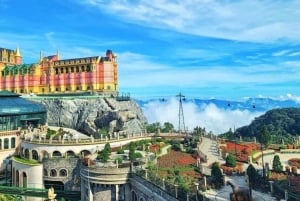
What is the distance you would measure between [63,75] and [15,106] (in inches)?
1022

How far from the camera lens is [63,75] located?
346ft

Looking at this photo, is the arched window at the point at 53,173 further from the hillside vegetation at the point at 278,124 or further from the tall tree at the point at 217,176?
the hillside vegetation at the point at 278,124

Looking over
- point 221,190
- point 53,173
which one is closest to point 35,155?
point 53,173

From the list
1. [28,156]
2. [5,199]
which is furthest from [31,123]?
[5,199]

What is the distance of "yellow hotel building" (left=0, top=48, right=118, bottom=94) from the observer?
332ft

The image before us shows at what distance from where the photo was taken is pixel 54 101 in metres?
Answer: 93.5

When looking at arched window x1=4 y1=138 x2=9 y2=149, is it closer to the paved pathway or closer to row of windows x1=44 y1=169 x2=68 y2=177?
row of windows x1=44 y1=169 x2=68 y2=177

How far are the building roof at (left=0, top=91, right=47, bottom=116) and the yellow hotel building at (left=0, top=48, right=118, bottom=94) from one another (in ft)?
53.9

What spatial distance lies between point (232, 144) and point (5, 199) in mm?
40543

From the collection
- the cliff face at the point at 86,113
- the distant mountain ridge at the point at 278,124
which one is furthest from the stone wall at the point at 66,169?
the distant mountain ridge at the point at 278,124

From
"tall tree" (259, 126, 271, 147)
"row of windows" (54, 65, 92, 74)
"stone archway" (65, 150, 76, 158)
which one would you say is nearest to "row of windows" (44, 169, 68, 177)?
"stone archway" (65, 150, 76, 158)

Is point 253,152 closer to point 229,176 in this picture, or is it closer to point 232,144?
point 232,144

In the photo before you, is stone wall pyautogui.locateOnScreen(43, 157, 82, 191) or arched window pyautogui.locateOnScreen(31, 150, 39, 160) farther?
arched window pyautogui.locateOnScreen(31, 150, 39, 160)

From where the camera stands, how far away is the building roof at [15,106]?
259ft
